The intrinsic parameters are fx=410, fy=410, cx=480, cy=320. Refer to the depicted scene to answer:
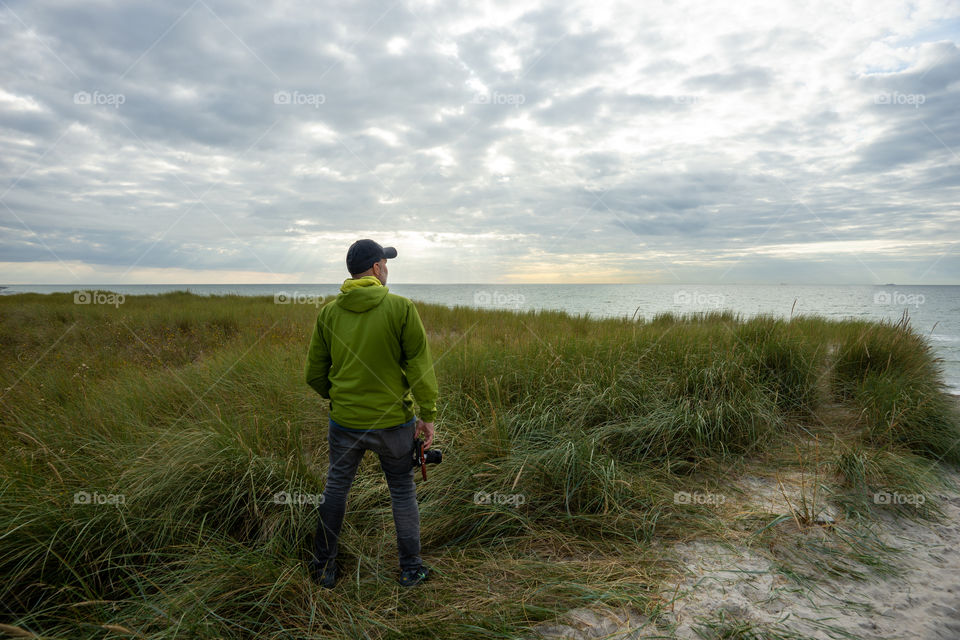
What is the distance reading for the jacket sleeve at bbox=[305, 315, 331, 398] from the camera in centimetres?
278

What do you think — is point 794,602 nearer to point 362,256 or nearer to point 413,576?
point 413,576

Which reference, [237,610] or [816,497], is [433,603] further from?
[816,497]

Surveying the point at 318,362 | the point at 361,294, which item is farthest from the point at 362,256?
the point at 318,362

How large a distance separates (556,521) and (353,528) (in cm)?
160

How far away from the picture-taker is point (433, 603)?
2.49 meters

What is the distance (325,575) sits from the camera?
2.70m

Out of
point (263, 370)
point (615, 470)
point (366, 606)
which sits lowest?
point (366, 606)

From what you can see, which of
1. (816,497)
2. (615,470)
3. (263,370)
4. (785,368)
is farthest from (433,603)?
(785,368)

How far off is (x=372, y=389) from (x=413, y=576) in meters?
1.28

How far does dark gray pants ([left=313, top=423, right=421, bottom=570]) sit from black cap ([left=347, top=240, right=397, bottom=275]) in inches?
42.3

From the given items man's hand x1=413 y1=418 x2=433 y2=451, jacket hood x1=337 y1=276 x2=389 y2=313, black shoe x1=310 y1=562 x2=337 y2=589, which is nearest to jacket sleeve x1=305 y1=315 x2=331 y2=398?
jacket hood x1=337 y1=276 x2=389 y2=313

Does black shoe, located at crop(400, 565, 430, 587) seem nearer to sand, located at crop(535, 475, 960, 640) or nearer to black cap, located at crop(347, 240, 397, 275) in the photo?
sand, located at crop(535, 475, 960, 640)

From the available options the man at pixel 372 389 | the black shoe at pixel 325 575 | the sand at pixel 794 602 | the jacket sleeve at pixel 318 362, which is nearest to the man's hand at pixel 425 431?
the man at pixel 372 389

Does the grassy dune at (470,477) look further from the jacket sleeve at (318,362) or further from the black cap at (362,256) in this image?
the black cap at (362,256)
